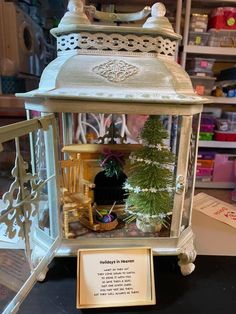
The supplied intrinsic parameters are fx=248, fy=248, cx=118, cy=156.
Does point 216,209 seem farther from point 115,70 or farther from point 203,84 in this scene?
point 115,70

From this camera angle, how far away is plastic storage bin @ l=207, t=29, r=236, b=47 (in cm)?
146

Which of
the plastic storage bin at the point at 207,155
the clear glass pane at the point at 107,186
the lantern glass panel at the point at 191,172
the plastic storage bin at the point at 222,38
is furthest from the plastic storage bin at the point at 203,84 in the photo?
the lantern glass panel at the point at 191,172

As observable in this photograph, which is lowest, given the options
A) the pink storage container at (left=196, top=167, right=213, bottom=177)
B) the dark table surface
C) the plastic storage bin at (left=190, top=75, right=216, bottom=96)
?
the pink storage container at (left=196, top=167, right=213, bottom=177)

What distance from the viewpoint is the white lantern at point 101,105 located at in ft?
1.85

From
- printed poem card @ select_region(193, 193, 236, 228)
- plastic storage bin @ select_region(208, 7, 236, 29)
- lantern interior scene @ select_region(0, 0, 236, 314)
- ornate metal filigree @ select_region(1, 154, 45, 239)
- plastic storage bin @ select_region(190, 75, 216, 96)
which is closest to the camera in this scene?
ornate metal filigree @ select_region(1, 154, 45, 239)

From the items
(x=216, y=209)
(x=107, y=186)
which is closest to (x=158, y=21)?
(x=107, y=186)

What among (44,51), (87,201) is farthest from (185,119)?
(44,51)

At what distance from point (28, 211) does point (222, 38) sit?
4.89 ft

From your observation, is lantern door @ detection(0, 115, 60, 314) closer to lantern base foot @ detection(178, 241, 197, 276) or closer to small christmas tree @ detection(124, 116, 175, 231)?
small christmas tree @ detection(124, 116, 175, 231)

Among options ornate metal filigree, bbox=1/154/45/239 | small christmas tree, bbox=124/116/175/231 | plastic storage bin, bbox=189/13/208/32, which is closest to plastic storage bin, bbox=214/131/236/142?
plastic storage bin, bbox=189/13/208/32

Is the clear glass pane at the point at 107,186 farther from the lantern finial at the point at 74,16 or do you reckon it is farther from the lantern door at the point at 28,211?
the lantern finial at the point at 74,16

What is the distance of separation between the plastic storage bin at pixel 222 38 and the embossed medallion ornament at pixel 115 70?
1.11 meters

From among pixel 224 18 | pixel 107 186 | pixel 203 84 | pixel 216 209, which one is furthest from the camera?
pixel 203 84

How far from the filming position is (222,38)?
1473mm
